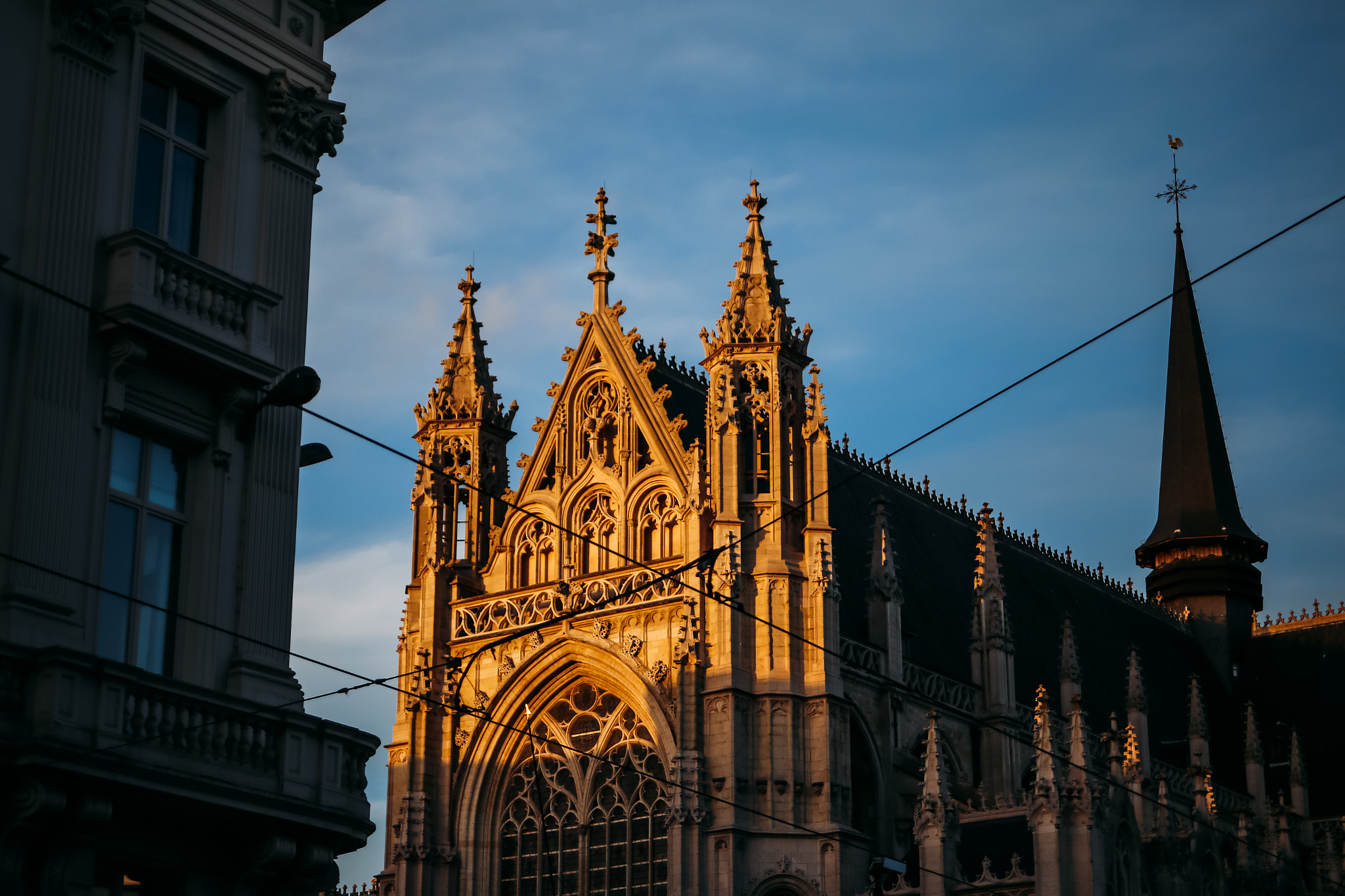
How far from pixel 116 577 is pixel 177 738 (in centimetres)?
172

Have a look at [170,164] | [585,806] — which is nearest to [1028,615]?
[585,806]

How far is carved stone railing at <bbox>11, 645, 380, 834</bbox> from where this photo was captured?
13.4 meters

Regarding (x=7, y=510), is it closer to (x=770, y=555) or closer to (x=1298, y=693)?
(x=770, y=555)

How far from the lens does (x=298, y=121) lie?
17438 millimetres

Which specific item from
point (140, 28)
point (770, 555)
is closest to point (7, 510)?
point (140, 28)

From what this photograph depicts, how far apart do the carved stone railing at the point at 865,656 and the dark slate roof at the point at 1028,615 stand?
520 mm

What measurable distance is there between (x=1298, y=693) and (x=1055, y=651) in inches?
497

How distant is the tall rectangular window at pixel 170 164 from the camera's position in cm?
1638

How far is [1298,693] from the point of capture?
55281 mm

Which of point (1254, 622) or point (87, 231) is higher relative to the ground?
point (1254, 622)

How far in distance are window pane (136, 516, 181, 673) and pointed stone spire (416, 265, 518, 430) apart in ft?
74.0

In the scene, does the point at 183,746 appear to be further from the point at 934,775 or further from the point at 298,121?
the point at 934,775

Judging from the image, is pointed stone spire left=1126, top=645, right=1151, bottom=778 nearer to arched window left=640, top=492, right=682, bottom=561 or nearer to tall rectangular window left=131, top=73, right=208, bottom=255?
arched window left=640, top=492, right=682, bottom=561

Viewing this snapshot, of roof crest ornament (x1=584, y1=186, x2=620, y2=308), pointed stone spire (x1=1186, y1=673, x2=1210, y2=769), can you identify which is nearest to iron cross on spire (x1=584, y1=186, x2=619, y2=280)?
roof crest ornament (x1=584, y1=186, x2=620, y2=308)
